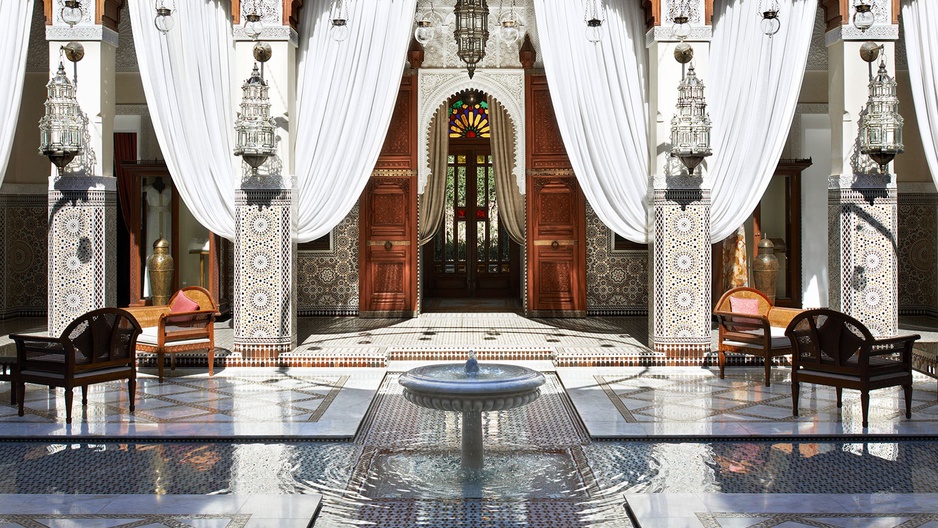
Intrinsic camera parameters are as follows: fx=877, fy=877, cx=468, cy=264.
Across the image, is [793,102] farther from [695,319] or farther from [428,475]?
[428,475]

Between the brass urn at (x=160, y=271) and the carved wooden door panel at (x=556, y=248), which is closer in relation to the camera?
the brass urn at (x=160, y=271)

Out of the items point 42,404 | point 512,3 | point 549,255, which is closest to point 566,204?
point 549,255

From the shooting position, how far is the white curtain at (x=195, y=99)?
14.5 feet

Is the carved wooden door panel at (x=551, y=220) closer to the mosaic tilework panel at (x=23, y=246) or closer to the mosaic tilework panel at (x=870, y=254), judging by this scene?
the mosaic tilework panel at (x=870, y=254)

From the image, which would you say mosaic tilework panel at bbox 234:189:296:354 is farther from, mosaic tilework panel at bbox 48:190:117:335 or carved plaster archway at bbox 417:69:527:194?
carved plaster archway at bbox 417:69:527:194

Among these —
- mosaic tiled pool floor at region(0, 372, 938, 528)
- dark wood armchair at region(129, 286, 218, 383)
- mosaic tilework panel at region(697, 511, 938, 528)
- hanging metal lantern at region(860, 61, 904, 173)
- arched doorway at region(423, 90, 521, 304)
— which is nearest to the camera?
mosaic tilework panel at region(697, 511, 938, 528)

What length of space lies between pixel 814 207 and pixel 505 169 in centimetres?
218

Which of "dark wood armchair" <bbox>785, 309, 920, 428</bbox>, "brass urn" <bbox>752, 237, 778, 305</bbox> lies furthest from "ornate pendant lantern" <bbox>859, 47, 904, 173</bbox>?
"brass urn" <bbox>752, 237, 778, 305</bbox>

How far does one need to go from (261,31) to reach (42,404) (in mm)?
2036

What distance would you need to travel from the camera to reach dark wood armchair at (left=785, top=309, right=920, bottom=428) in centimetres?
316

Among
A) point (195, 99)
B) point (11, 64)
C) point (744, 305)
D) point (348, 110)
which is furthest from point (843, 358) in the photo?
point (11, 64)

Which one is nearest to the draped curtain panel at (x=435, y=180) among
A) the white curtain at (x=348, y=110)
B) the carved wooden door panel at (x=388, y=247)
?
the carved wooden door panel at (x=388, y=247)

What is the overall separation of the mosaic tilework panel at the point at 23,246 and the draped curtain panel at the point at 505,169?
3.26m

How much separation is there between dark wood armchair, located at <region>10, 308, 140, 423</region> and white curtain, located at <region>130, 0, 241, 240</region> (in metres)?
1.18
